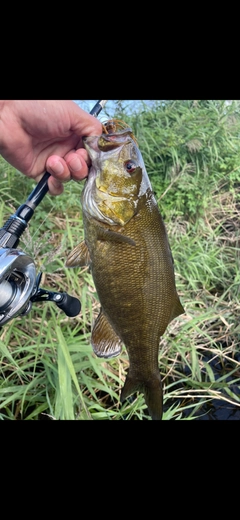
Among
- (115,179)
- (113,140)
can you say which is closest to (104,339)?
(115,179)

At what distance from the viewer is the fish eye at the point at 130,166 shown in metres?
1.48

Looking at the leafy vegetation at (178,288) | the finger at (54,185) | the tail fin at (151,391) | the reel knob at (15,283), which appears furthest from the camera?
the leafy vegetation at (178,288)

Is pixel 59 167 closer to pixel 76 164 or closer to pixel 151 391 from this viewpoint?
pixel 76 164

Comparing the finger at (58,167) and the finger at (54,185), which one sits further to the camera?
the finger at (54,185)

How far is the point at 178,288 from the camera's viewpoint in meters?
3.42

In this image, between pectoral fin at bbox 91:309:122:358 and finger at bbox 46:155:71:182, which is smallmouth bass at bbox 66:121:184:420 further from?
finger at bbox 46:155:71:182

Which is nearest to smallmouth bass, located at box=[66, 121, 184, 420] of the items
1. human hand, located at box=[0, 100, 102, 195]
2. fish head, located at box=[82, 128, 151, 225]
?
fish head, located at box=[82, 128, 151, 225]

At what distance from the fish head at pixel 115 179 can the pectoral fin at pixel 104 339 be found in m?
0.41

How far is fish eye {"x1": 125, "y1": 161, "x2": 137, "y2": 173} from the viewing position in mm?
1479

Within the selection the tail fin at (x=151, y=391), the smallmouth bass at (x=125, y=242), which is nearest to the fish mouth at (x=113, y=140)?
the smallmouth bass at (x=125, y=242)

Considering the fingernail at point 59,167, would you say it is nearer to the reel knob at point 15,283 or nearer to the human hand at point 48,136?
the human hand at point 48,136

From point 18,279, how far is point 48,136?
0.73 metres

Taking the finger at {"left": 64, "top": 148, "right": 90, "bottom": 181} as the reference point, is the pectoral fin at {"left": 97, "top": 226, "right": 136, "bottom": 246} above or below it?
below

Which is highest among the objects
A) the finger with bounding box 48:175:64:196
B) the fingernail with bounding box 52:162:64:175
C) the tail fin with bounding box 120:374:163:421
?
the fingernail with bounding box 52:162:64:175
